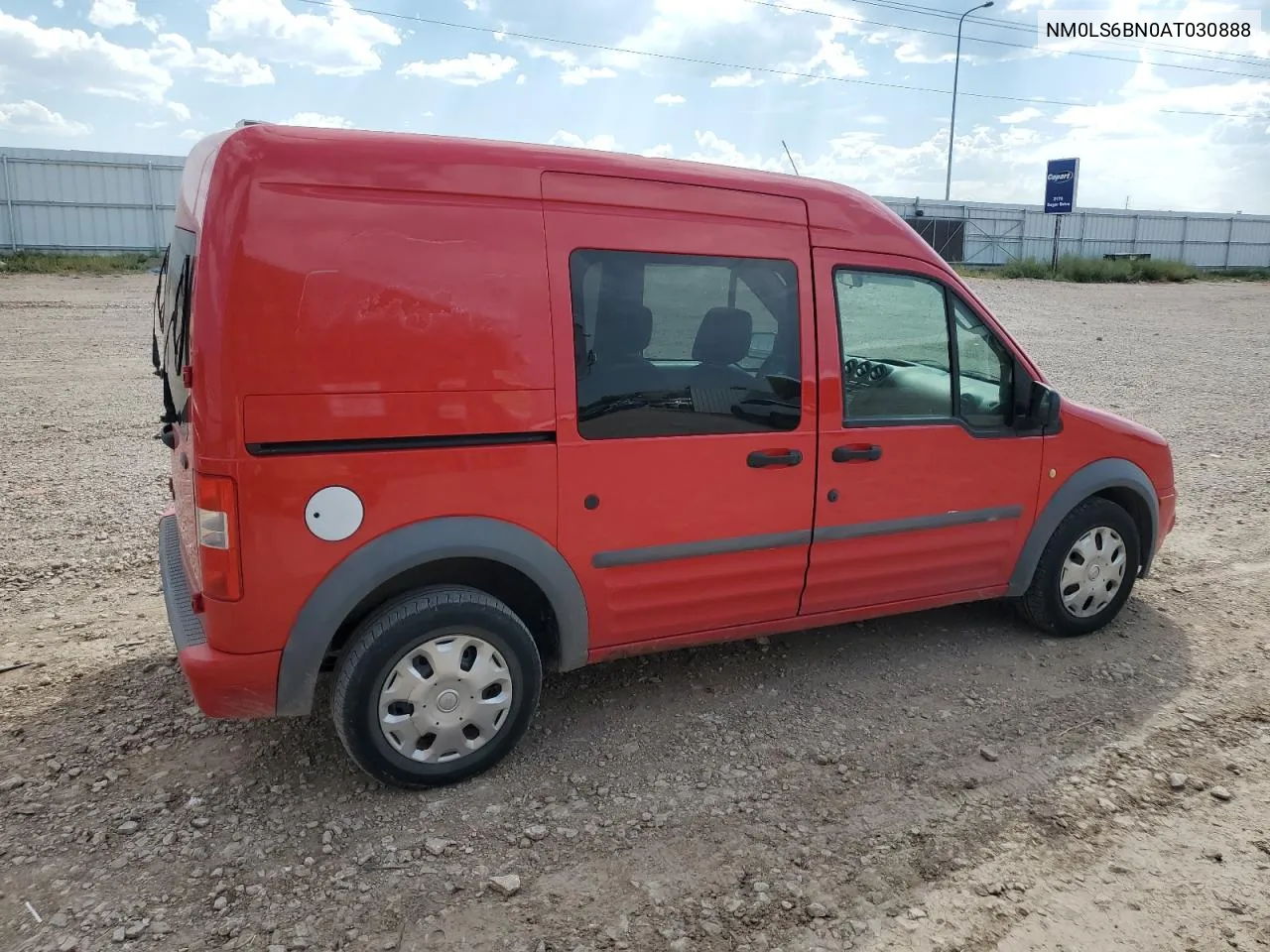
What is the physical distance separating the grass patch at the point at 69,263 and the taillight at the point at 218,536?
22.8 m

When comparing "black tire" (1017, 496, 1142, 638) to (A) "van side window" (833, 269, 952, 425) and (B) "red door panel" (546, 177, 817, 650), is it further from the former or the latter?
(B) "red door panel" (546, 177, 817, 650)

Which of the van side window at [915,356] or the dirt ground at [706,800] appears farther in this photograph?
the van side window at [915,356]

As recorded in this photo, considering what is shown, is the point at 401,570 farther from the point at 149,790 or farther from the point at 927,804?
the point at 927,804

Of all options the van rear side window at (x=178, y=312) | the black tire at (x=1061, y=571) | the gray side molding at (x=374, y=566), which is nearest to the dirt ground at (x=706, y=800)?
the black tire at (x=1061, y=571)

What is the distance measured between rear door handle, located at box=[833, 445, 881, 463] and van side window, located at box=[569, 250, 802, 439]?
0.24 meters

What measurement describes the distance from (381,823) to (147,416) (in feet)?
23.4

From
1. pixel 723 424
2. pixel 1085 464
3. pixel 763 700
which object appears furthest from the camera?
pixel 1085 464

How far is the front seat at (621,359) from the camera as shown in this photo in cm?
332

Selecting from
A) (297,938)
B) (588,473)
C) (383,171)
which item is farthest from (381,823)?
(383,171)

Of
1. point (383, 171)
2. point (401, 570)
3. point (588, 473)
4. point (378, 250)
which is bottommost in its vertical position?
point (401, 570)

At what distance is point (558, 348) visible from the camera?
10.6 ft

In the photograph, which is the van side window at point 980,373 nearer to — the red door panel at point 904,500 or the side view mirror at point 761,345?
the red door panel at point 904,500

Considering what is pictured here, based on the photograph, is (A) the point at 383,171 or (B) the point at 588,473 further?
(B) the point at 588,473

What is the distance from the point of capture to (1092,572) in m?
4.62
